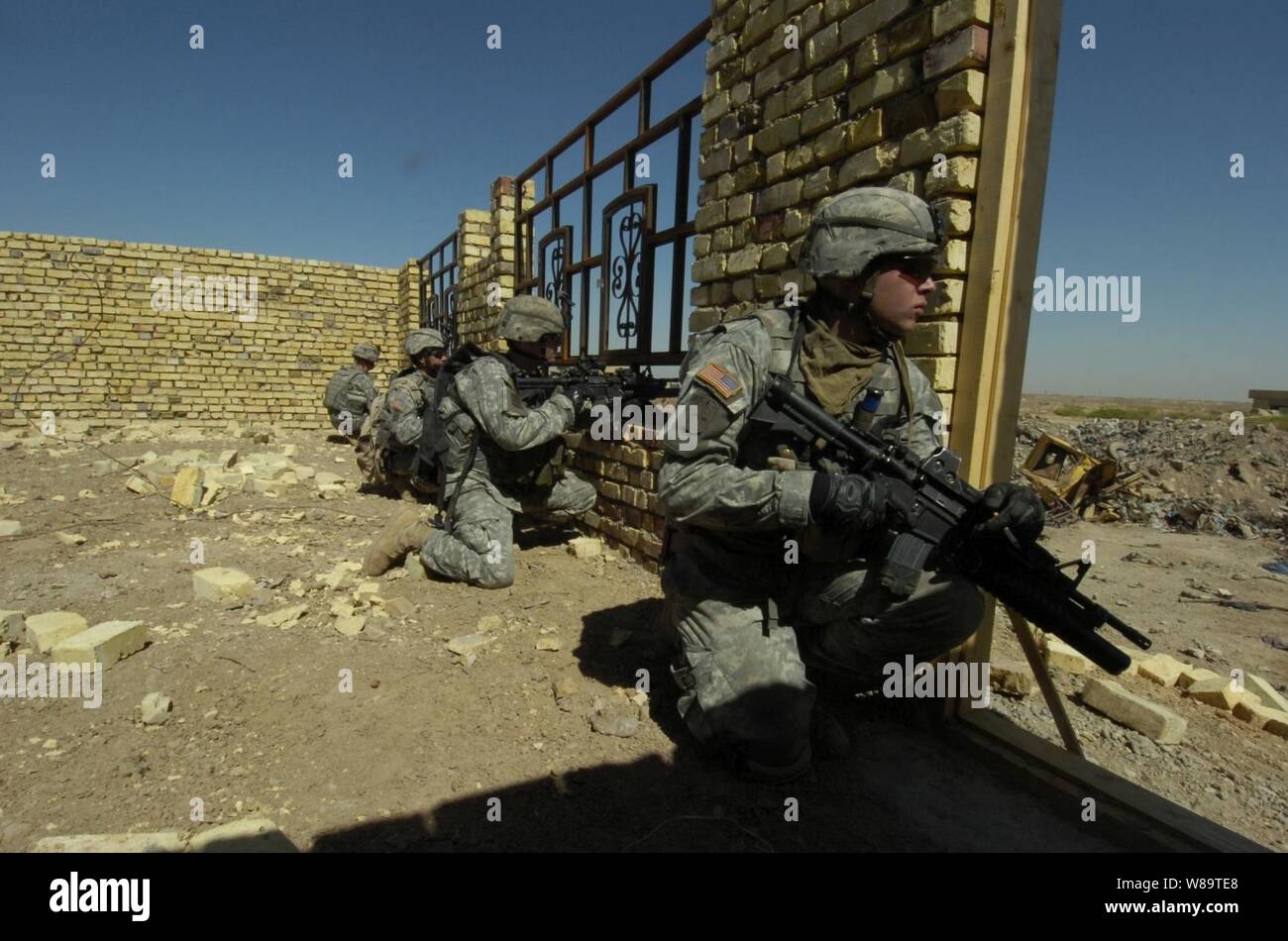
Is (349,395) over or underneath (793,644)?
over

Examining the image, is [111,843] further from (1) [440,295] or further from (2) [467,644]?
(1) [440,295]

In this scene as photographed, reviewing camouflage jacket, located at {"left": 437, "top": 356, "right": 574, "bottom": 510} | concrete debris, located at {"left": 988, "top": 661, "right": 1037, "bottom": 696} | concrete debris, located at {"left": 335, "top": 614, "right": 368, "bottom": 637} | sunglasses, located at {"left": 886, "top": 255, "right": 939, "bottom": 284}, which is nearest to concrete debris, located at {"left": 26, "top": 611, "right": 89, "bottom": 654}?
concrete debris, located at {"left": 335, "top": 614, "right": 368, "bottom": 637}

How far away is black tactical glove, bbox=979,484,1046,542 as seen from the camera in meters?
1.75

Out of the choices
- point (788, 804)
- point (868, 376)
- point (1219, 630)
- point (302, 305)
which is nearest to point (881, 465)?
point (868, 376)

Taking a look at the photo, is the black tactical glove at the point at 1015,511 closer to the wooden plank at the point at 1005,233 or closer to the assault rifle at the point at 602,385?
the wooden plank at the point at 1005,233

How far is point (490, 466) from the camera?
414 centimetres

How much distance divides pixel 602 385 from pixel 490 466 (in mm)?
862

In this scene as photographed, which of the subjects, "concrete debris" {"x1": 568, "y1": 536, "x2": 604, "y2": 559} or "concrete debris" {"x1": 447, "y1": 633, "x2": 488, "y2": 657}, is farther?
"concrete debris" {"x1": 568, "y1": 536, "x2": 604, "y2": 559}

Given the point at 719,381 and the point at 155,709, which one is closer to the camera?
the point at 719,381

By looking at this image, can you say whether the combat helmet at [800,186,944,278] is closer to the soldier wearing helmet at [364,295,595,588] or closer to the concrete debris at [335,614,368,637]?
the soldier wearing helmet at [364,295,595,588]

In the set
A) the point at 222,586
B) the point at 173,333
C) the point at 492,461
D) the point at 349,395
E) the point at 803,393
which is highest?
the point at 173,333

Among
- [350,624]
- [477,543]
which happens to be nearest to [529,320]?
[477,543]

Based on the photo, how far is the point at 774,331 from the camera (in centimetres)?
217

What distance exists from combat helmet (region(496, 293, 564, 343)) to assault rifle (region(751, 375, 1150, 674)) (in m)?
2.46
